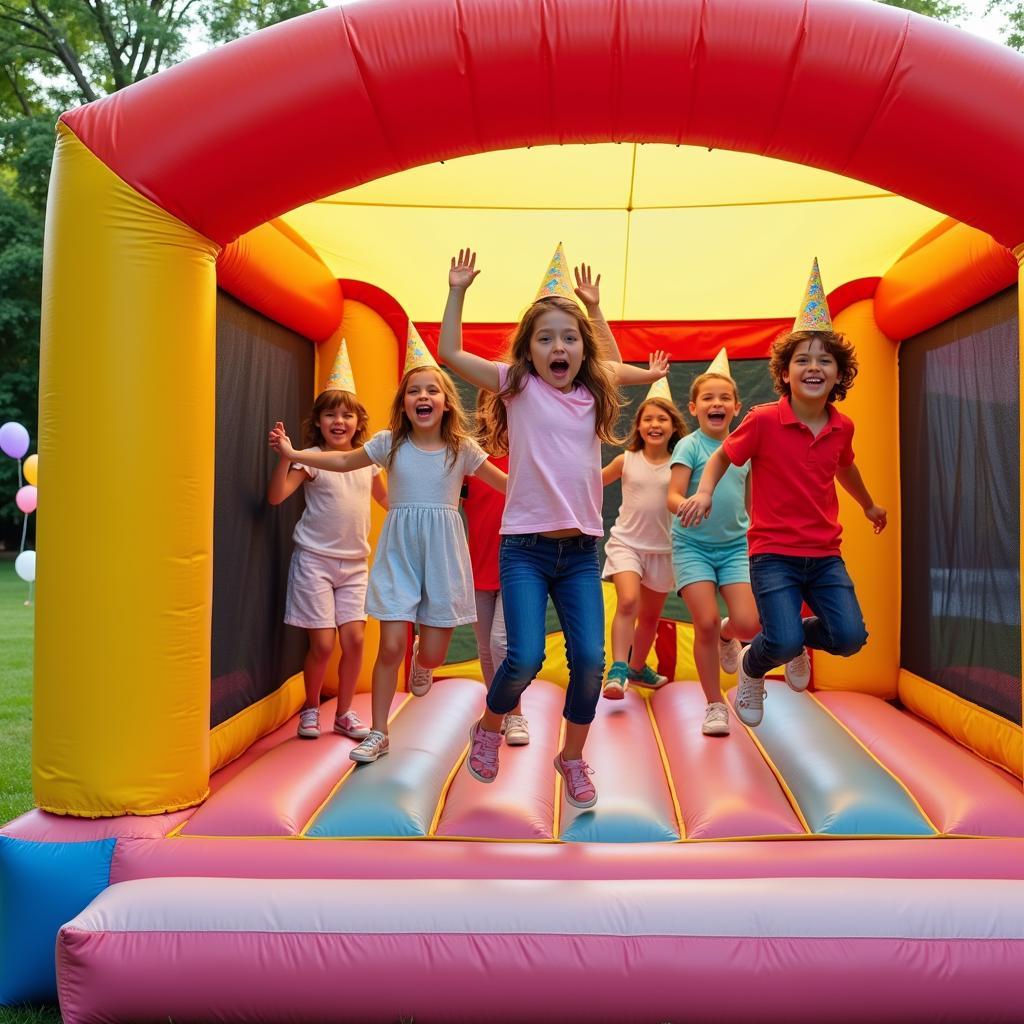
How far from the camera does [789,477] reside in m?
3.61

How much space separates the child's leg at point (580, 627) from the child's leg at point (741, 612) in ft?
3.84

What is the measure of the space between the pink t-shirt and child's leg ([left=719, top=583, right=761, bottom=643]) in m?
1.17

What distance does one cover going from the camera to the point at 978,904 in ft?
8.41

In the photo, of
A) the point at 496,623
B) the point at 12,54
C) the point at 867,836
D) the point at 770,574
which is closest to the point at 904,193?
the point at 770,574

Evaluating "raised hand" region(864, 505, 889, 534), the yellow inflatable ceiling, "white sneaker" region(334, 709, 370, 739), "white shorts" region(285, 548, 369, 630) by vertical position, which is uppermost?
the yellow inflatable ceiling

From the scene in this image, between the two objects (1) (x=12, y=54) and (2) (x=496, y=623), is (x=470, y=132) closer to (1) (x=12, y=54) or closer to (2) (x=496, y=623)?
(2) (x=496, y=623)

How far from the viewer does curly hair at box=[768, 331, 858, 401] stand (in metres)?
3.60

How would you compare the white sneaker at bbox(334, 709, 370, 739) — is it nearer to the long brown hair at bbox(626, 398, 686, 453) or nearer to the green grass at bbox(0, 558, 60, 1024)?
the green grass at bbox(0, 558, 60, 1024)

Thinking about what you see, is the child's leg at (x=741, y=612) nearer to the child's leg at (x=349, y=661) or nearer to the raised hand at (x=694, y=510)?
the raised hand at (x=694, y=510)

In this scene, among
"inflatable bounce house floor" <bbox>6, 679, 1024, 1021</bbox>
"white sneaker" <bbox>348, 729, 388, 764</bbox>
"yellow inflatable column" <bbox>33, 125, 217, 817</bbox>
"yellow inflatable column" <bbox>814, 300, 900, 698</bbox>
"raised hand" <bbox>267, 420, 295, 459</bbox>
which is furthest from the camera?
"yellow inflatable column" <bbox>814, 300, 900, 698</bbox>

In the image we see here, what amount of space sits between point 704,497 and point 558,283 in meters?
0.78

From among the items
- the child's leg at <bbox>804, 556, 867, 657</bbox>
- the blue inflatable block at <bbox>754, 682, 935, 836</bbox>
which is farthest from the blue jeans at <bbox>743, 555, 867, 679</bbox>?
the blue inflatable block at <bbox>754, 682, 935, 836</bbox>

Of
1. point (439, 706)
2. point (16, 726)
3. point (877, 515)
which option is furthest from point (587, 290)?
point (16, 726)

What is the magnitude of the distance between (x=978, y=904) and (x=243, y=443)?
2.69 meters
